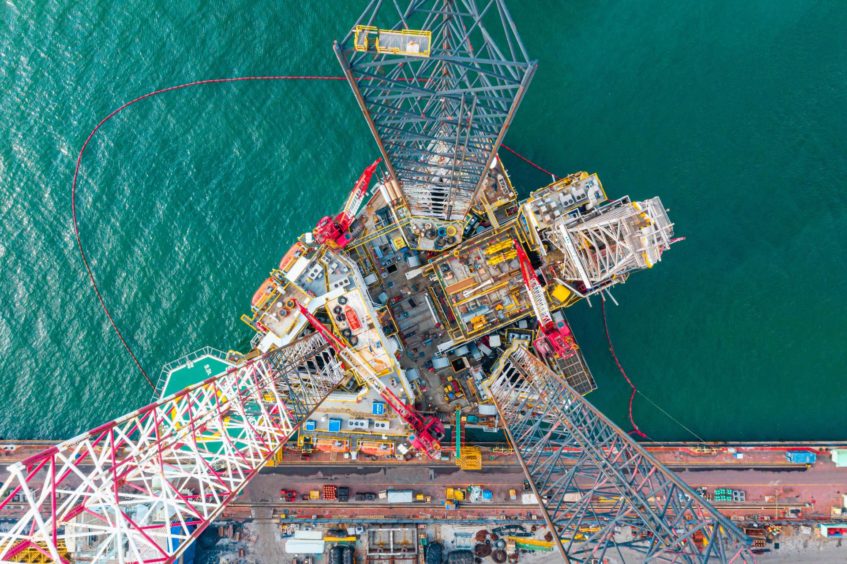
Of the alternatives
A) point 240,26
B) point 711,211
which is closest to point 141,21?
point 240,26

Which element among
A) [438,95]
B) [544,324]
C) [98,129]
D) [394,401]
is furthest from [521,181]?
[98,129]

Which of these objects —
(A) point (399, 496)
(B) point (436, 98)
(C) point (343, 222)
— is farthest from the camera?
(A) point (399, 496)

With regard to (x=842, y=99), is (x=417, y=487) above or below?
below

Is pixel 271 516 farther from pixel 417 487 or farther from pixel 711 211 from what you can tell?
pixel 711 211

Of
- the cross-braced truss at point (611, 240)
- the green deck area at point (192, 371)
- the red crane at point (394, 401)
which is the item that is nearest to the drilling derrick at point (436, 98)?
the cross-braced truss at point (611, 240)

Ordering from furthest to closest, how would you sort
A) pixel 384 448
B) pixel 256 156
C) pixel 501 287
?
pixel 256 156 → pixel 384 448 → pixel 501 287

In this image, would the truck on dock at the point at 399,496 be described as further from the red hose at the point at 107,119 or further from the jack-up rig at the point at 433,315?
the red hose at the point at 107,119

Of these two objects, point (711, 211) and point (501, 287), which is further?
point (711, 211)

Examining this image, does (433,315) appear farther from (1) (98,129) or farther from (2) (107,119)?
(1) (98,129)
